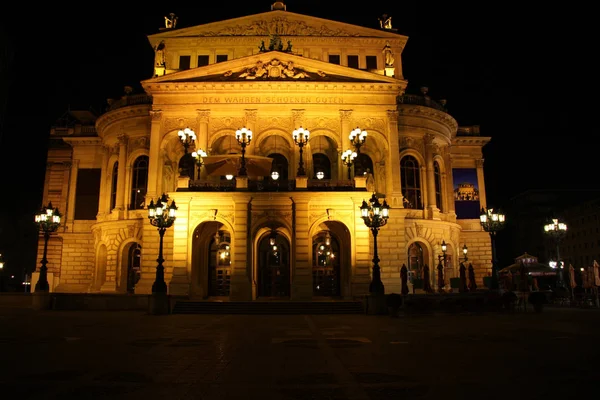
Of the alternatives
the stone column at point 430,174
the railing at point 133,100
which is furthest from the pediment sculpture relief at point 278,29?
the stone column at point 430,174

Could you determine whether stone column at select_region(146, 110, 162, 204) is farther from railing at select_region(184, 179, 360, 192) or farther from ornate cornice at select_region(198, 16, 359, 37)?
ornate cornice at select_region(198, 16, 359, 37)

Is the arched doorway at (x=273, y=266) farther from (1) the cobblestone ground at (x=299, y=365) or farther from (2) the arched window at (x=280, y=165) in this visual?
(1) the cobblestone ground at (x=299, y=365)

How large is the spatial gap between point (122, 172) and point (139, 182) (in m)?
1.55

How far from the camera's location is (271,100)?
38938mm

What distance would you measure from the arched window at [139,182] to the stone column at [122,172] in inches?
28.4

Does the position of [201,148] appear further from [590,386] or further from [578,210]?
[578,210]

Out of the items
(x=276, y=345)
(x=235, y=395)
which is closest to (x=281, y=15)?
(x=276, y=345)

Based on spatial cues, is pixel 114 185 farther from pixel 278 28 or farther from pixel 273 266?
pixel 278 28

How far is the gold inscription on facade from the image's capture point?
38.9m

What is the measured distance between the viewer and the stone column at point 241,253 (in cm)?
3281

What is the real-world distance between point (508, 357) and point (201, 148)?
102 ft

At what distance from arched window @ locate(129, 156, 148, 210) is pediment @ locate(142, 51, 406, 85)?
7.18m

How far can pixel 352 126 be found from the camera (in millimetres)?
39344

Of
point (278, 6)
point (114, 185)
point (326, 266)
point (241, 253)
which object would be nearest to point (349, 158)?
point (326, 266)
